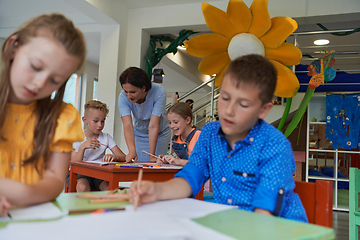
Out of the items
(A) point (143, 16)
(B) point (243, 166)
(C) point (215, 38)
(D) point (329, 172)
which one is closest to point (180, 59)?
(A) point (143, 16)

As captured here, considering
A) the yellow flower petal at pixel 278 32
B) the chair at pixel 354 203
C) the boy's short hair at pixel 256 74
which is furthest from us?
the chair at pixel 354 203

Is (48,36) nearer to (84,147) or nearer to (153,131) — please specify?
(84,147)

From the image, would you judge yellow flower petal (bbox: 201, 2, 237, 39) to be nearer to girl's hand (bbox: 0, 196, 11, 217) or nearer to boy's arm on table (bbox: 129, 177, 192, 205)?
boy's arm on table (bbox: 129, 177, 192, 205)

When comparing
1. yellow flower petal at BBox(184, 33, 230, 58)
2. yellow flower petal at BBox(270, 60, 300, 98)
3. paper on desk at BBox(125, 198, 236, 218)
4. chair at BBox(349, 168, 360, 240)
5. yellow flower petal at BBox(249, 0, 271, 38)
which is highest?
yellow flower petal at BBox(249, 0, 271, 38)

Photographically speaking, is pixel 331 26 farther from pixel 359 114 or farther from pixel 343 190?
pixel 343 190

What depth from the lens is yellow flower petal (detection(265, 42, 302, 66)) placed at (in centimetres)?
159

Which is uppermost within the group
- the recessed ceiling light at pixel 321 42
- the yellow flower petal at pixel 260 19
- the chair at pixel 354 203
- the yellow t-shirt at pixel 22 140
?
the recessed ceiling light at pixel 321 42

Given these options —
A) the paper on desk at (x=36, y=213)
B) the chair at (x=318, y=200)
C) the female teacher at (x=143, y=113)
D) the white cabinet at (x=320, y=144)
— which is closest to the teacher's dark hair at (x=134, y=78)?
the female teacher at (x=143, y=113)

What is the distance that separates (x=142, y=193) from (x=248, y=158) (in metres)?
0.34

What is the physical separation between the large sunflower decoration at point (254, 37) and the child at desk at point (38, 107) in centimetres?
95

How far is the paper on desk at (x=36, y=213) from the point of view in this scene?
579 mm

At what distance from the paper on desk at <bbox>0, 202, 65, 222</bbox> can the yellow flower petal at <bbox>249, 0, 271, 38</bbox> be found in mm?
1283

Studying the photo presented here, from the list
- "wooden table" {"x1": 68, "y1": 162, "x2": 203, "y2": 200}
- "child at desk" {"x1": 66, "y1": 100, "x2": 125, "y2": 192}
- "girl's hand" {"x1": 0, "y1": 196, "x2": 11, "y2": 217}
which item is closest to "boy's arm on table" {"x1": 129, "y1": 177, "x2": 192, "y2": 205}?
"girl's hand" {"x1": 0, "y1": 196, "x2": 11, "y2": 217}

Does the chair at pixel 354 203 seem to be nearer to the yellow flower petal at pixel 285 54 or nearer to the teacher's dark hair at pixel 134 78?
the yellow flower petal at pixel 285 54
